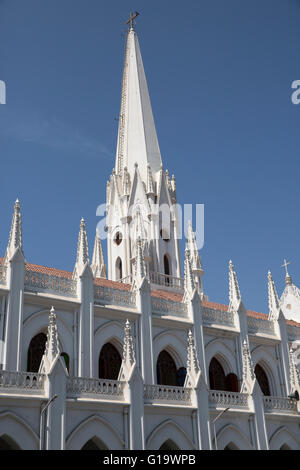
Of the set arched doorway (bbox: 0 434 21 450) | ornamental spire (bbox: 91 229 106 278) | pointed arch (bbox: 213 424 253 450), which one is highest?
ornamental spire (bbox: 91 229 106 278)

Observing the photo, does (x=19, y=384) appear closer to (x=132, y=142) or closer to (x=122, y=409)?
(x=122, y=409)

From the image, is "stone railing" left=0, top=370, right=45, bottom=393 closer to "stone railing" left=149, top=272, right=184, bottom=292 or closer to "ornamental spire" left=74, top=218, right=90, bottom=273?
"ornamental spire" left=74, top=218, right=90, bottom=273

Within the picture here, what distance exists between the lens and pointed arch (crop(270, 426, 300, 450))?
2591cm

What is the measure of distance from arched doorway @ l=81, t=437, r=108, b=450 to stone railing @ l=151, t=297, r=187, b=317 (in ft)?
23.6

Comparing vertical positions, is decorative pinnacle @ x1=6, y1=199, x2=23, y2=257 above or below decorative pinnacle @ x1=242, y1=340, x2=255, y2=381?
above

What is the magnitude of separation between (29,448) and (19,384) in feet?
6.87

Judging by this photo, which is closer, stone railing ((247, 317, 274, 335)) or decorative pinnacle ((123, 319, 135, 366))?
decorative pinnacle ((123, 319, 135, 366))

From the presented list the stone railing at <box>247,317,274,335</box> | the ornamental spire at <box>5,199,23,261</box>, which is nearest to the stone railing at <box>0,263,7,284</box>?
the ornamental spire at <box>5,199,23,261</box>

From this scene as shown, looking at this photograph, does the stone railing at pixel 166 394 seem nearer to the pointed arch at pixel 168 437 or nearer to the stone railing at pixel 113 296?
the pointed arch at pixel 168 437

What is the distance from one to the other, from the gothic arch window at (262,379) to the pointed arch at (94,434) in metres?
11.6

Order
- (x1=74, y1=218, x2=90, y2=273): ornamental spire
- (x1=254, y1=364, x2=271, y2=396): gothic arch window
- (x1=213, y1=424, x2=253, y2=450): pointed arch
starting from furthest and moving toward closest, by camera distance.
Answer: (x1=254, y1=364, x2=271, y2=396): gothic arch window, (x1=74, y1=218, x2=90, y2=273): ornamental spire, (x1=213, y1=424, x2=253, y2=450): pointed arch
